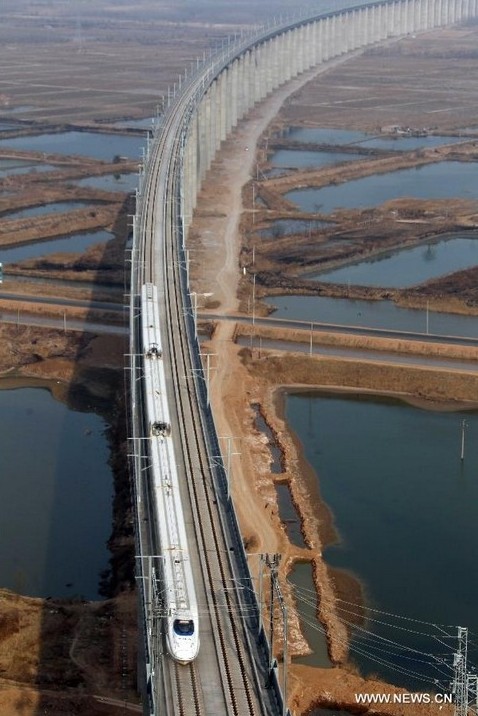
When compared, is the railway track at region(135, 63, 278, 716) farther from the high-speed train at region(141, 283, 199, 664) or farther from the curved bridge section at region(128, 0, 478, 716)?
the high-speed train at region(141, 283, 199, 664)

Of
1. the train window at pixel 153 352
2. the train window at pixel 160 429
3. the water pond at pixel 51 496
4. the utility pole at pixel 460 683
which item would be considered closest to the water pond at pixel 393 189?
the water pond at pixel 51 496

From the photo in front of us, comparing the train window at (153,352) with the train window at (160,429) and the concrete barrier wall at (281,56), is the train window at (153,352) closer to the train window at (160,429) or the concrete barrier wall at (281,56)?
the train window at (160,429)

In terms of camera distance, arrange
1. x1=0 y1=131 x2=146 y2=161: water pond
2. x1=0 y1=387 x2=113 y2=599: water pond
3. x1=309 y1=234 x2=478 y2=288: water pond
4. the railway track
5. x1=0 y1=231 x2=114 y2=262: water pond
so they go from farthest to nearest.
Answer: x1=0 y1=131 x2=146 y2=161: water pond, x1=0 y1=231 x2=114 y2=262: water pond, x1=309 y1=234 x2=478 y2=288: water pond, x1=0 y1=387 x2=113 y2=599: water pond, the railway track

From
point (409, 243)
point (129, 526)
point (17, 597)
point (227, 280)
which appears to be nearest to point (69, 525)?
point (129, 526)

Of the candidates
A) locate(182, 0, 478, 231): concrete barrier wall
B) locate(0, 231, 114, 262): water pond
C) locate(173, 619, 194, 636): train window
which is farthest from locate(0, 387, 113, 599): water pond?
locate(182, 0, 478, 231): concrete barrier wall

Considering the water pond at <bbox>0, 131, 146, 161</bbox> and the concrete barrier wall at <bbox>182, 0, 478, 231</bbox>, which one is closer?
the concrete barrier wall at <bbox>182, 0, 478, 231</bbox>

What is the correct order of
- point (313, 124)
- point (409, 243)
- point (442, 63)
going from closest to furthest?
1. point (409, 243)
2. point (313, 124)
3. point (442, 63)

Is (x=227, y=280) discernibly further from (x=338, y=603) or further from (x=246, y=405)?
(x=338, y=603)

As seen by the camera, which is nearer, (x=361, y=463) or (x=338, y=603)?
(x=338, y=603)
